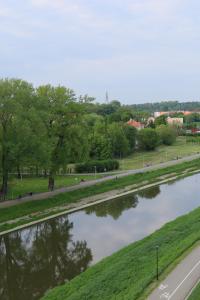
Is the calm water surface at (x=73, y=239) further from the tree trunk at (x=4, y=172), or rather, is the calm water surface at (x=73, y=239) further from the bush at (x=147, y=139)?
the bush at (x=147, y=139)

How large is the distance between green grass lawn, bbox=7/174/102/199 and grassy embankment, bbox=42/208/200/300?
777 inches

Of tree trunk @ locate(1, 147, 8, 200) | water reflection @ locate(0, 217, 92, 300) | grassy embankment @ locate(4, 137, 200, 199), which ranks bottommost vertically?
water reflection @ locate(0, 217, 92, 300)

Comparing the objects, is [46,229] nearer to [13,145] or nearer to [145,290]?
[13,145]

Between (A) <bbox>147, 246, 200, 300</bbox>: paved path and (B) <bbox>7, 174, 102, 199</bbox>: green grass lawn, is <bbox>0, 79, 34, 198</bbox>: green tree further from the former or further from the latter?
(A) <bbox>147, 246, 200, 300</bbox>: paved path

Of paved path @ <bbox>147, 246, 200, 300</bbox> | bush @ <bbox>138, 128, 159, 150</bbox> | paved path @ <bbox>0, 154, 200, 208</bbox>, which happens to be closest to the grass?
paved path @ <bbox>147, 246, 200, 300</bbox>

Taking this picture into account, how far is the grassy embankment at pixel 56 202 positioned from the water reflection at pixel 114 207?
9.16 ft

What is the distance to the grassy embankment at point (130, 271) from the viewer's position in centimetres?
2119

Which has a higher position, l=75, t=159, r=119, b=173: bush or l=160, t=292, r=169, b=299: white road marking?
l=75, t=159, r=119, b=173: bush

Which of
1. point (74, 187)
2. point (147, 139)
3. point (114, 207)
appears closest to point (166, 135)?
point (147, 139)

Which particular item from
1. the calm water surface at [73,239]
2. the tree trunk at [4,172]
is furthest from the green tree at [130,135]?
the tree trunk at [4,172]

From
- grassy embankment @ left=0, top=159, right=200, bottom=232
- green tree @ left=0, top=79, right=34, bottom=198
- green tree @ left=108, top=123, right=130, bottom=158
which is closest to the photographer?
grassy embankment @ left=0, top=159, right=200, bottom=232

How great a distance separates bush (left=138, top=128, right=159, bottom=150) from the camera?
9400 cm

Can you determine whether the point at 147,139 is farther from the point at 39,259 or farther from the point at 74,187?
the point at 39,259

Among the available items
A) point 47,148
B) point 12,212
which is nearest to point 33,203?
point 12,212
